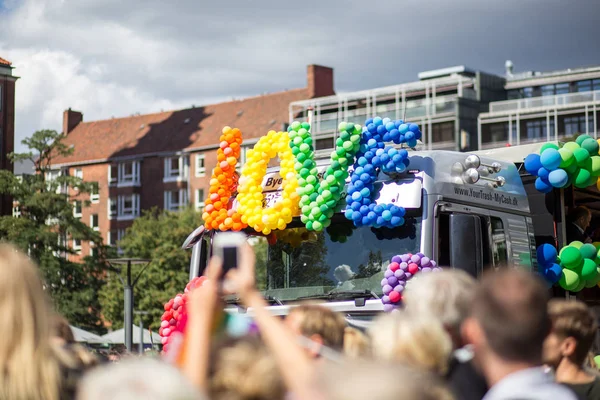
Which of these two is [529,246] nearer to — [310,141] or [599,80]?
[310,141]

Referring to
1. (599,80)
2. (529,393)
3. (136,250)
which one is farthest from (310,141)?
(599,80)

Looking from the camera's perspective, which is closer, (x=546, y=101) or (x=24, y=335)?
(x=24, y=335)

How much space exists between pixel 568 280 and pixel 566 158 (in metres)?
1.17

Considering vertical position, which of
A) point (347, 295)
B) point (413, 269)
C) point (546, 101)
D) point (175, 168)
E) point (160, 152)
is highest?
point (546, 101)

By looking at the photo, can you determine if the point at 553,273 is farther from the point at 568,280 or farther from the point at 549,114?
the point at 549,114

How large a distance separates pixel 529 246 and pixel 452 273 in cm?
550

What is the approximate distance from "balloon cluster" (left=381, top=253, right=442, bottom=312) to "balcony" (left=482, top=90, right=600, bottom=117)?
218 feet

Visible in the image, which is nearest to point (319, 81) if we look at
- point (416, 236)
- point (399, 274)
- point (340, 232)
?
point (340, 232)

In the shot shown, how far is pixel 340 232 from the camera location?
9.35 meters

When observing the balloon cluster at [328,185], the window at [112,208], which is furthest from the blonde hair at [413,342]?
the window at [112,208]

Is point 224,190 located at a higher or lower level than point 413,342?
higher

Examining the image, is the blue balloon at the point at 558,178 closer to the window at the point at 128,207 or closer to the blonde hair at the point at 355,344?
the blonde hair at the point at 355,344

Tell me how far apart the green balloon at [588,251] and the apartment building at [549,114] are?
62427mm

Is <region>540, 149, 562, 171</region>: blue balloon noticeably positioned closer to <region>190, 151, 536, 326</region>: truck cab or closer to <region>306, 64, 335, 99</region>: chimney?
<region>190, 151, 536, 326</region>: truck cab
